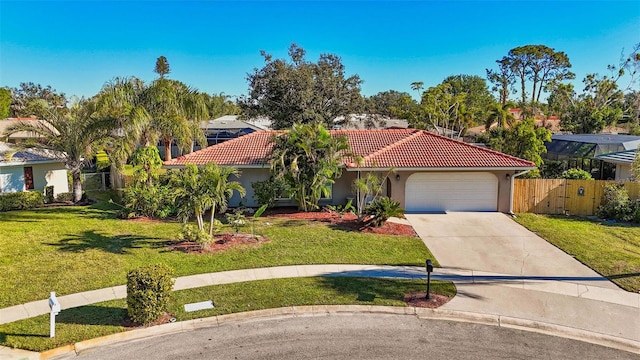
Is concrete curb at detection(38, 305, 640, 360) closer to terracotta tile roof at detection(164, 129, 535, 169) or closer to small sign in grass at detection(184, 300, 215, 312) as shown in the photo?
small sign in grass at detection(184, 300, 215, 312)

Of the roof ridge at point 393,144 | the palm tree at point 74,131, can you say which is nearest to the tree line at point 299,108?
the palm tree at point 74,131

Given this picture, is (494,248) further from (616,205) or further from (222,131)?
(222,131)

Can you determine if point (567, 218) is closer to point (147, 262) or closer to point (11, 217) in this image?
point (147, 262)

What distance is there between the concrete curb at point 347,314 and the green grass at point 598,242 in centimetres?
332

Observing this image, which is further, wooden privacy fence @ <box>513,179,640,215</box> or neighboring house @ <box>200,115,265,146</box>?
neighboring house @ <box>200,115,265,146</box>

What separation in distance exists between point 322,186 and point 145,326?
33.9 ft

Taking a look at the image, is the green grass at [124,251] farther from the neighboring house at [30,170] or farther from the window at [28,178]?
the window at [28,178]

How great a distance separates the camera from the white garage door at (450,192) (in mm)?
19828

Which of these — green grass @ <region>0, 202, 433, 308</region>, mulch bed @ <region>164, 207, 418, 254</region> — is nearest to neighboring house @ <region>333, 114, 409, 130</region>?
mulch bed @ <region>164, 207, 418, 254</region>

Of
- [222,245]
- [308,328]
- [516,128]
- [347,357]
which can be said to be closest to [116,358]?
[308,328]

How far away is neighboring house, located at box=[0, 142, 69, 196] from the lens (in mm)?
20859

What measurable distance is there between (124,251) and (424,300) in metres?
9.34

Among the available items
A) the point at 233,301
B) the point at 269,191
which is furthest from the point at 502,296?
the point at 269,191

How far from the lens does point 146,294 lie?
8836 millimetres
